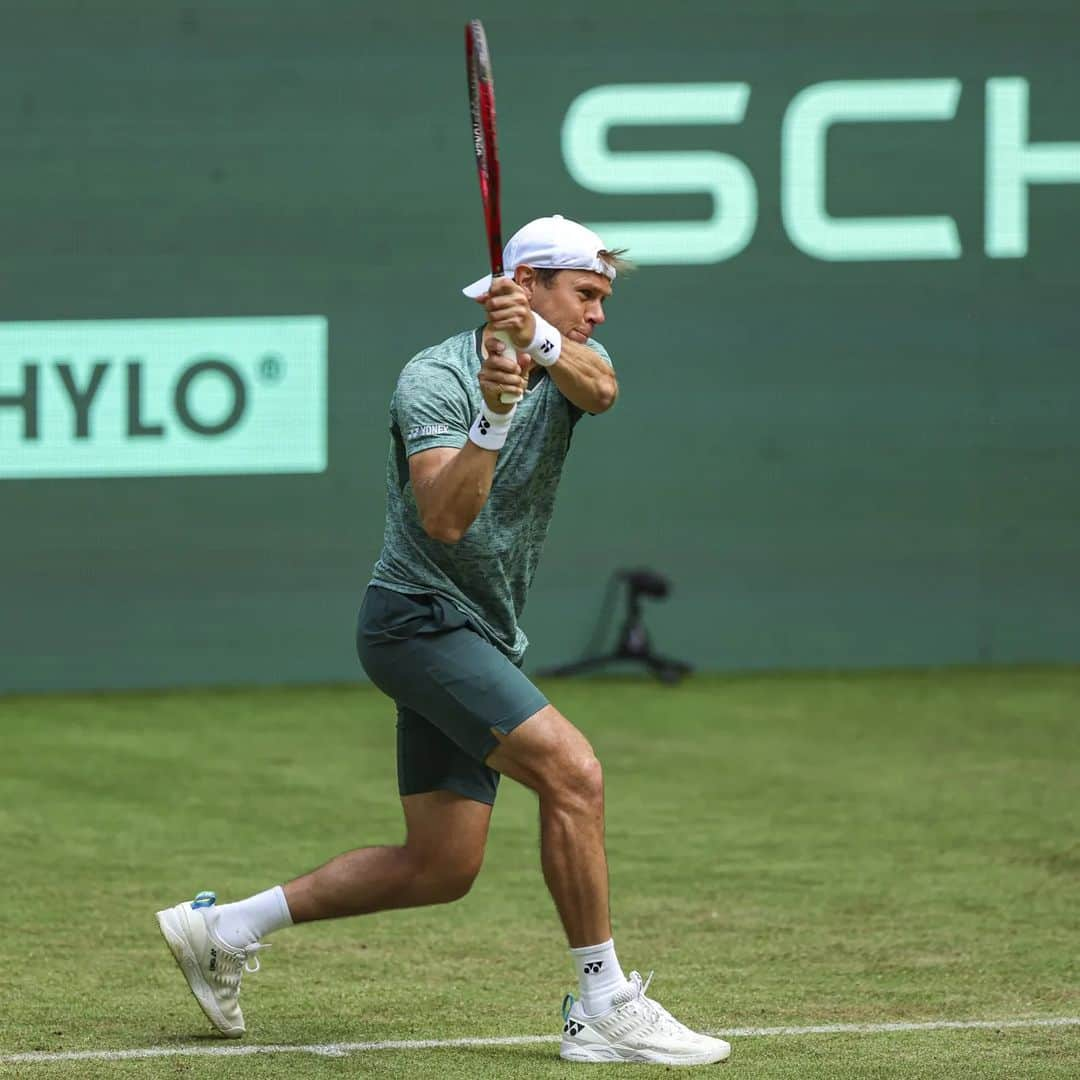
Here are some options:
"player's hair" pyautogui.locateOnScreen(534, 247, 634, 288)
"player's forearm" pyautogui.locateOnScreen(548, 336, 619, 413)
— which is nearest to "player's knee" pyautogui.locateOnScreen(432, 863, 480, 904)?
"player's forearm" pyautogui.locateOnScreen(548, 336, 619, 413)

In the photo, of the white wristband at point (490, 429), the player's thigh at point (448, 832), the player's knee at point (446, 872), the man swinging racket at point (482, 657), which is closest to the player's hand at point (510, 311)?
the man swinging racket at point (482, 657)

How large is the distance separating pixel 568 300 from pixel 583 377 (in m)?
0.28

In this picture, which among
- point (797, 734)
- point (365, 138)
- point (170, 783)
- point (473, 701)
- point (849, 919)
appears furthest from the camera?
point (365, 138)

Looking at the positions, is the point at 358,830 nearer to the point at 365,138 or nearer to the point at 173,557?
the point at 173,557

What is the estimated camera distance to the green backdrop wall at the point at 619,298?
10617 millimetres

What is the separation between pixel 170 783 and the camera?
8.55 metres

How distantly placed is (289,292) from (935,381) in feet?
10.9

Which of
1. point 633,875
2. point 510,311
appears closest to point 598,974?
point 510,311

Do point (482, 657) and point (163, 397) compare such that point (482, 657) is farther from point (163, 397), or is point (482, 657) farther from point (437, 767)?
point (163, 397)

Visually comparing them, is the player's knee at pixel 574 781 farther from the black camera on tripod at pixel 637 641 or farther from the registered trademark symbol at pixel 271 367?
the registered trademark symbol at pixel 271 367

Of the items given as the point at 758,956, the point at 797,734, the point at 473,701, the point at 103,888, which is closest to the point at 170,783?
the point at 103,888

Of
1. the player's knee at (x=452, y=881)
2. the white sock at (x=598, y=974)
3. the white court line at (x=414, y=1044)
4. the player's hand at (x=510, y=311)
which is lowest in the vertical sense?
the white court line at (x=414, y=1044)

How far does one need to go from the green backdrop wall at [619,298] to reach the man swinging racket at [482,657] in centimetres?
592

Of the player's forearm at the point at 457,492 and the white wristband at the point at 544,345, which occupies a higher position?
the white wristband at the point at 544,345
